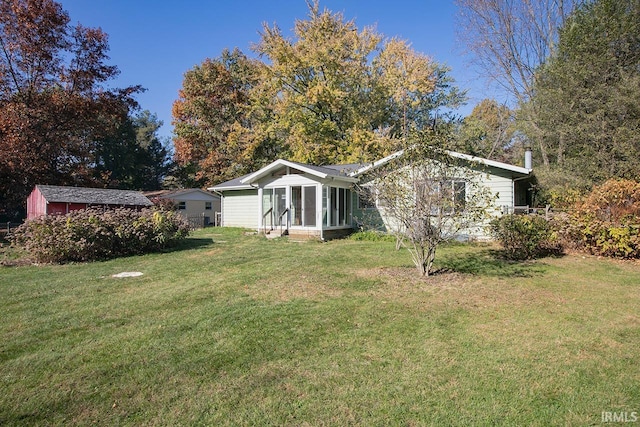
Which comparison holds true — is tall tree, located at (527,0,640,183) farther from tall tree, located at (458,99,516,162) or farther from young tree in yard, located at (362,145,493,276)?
young tree in yard, located at (362,145,493,276)

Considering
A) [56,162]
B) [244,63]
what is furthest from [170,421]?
[244,63]

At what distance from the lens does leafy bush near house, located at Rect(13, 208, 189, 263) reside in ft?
32.4

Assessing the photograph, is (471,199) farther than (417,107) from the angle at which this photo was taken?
No

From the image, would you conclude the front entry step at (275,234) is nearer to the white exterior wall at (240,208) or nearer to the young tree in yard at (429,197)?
the white exterior wall at (240,208)

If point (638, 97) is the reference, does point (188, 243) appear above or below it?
below

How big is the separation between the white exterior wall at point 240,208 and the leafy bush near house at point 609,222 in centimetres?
1404

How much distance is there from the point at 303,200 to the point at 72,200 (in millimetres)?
9984

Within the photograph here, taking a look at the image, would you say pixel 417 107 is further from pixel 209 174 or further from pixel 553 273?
pixel 553 273

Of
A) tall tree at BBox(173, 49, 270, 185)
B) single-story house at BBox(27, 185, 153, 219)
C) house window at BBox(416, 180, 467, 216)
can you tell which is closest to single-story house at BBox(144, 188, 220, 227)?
tall tree at BBox(173, 49, 270, 185)

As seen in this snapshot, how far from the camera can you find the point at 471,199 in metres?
7.10

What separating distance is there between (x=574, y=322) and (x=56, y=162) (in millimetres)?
26511

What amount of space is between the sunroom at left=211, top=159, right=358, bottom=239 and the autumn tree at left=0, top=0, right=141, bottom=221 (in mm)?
13292

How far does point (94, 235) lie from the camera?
1034 cm
